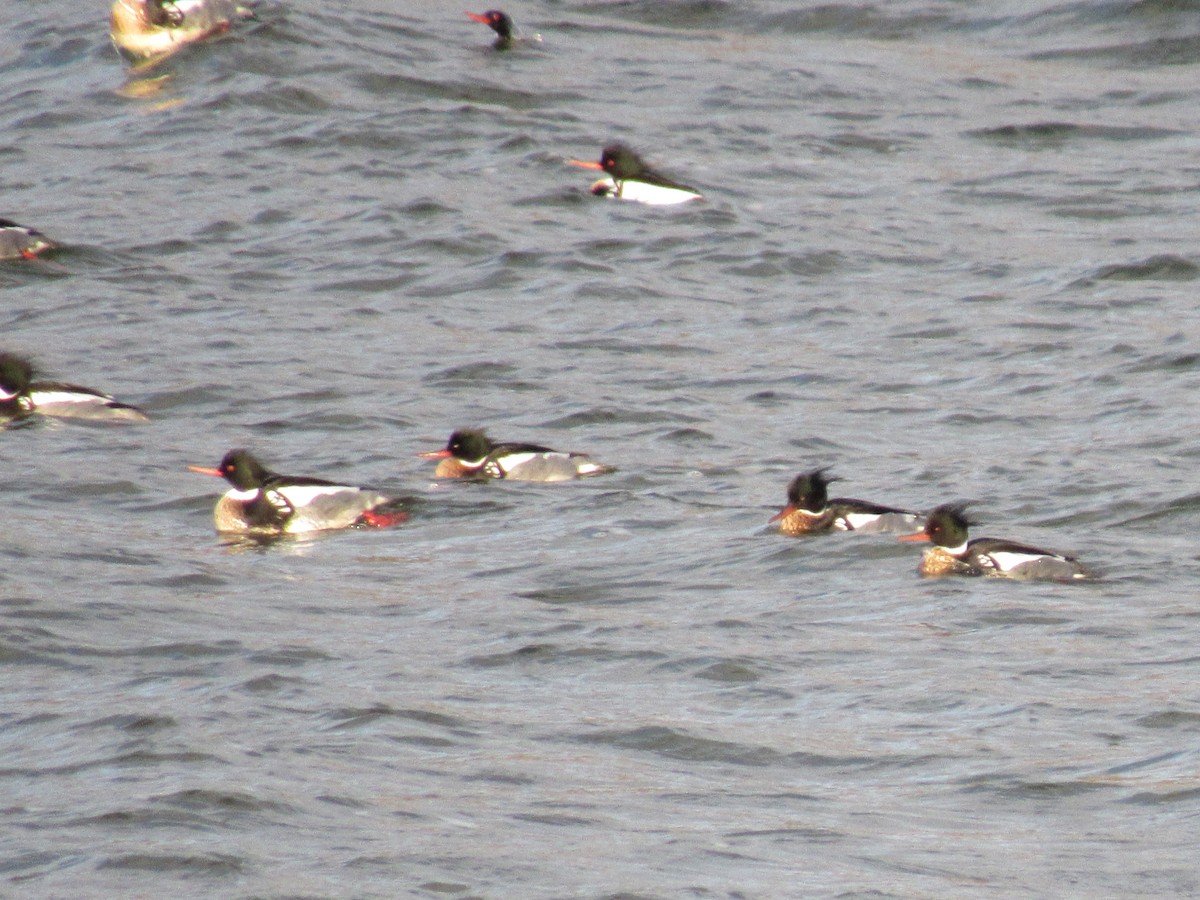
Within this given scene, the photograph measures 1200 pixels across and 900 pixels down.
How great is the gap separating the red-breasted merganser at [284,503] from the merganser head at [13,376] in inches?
95.5

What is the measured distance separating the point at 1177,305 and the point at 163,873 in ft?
→ 37.2

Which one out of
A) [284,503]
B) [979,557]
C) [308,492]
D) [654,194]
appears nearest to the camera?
[979,557]

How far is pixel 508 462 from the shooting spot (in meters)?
12.3

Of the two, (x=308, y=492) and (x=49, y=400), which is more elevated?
(x=308, y=492)

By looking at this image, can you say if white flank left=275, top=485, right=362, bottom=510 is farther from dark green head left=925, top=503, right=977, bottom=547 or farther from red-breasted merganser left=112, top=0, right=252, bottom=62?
red-breasted merganser left=112, top=0, right=252, bottom=62

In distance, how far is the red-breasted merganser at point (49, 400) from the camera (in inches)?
540

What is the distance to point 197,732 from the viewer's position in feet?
24.7

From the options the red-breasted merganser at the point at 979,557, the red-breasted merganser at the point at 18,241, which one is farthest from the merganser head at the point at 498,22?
the red-breasted merganser at the point at 979,557

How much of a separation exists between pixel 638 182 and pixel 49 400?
7.17 metres

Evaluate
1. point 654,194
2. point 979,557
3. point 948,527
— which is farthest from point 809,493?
point 654,194

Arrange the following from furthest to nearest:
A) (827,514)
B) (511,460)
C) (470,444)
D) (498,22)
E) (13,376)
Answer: (498,22), (13,376), (470,444), (511,460), (827,514)

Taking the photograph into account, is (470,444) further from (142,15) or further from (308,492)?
(142,15)

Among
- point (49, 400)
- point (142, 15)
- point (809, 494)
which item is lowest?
point (49, 400)

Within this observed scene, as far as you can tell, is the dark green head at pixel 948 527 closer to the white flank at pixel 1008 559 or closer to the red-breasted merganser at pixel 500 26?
the white flank at pixel 1008 559
